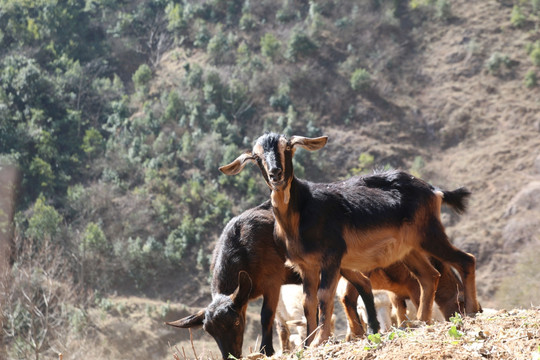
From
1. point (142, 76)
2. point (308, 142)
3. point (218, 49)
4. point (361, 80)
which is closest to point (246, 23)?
point (218, 49)

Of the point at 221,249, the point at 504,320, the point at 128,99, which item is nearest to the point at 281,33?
the point at 128,99

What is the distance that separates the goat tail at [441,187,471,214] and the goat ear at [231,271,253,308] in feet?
8.78

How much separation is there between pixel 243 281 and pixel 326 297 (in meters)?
1.12

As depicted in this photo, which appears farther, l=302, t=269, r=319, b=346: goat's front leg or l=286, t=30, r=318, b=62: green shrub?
l=286, t=30, r=318, b=62: green shrub

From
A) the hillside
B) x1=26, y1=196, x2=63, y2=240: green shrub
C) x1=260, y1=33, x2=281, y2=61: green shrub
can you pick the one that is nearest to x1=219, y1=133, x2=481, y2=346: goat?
the hillside

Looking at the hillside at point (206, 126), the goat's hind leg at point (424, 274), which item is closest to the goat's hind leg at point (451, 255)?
the goat's hind leg at point (424, 274)

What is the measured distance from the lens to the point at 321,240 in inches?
243

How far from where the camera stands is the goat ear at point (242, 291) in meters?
6.64

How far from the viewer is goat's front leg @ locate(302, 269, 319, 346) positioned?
6.14 m

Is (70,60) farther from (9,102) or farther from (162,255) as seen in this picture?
(162,255)

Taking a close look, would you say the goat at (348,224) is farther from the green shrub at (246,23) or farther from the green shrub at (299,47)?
the green shrub at (246,23)

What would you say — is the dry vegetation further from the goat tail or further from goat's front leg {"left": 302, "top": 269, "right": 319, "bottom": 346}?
the goat tail

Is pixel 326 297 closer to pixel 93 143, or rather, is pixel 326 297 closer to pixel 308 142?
pixel 308 142

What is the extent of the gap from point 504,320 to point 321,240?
6.35 ft
